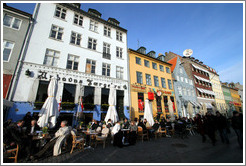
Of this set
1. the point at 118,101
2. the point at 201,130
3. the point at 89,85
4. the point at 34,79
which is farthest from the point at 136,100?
the point at 201,130

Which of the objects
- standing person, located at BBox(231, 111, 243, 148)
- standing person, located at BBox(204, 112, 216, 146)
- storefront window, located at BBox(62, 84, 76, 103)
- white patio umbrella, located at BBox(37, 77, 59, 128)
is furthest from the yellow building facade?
standing person, located at BBox(231, 111, 243, 148)

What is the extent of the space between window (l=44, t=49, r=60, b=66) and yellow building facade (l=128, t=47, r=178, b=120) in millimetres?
10615

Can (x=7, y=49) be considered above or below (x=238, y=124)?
above

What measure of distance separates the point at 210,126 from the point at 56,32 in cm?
1685

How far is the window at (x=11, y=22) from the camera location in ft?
35.0

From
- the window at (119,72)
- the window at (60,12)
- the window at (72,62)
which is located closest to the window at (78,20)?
the window at (60,12)

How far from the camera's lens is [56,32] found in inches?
520

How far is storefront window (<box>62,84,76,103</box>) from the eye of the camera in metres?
11.5

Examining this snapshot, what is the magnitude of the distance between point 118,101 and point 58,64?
901 cm

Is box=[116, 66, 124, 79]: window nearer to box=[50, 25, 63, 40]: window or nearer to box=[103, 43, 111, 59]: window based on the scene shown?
box=[103, 43, 111, 59]: window

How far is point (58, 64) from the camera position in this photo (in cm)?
1219

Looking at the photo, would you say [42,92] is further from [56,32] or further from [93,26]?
[93,26]

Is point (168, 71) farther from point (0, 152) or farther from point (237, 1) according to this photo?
point (0, 152)

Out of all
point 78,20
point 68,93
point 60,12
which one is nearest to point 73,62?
point 68,93
